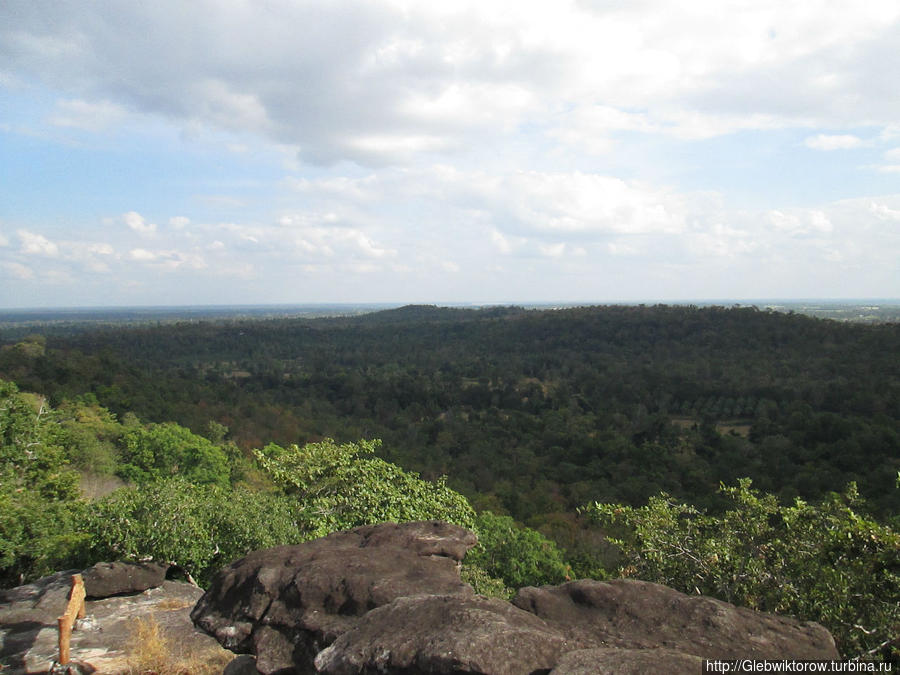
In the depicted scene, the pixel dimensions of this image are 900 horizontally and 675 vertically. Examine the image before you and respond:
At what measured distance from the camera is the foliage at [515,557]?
22.8 m

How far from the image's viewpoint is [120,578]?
38.2ft

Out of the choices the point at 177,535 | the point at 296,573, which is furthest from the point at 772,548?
the point at 177,535

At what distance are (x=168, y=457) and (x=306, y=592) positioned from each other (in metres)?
35.6

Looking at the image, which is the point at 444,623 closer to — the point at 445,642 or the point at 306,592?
the point at 445,642

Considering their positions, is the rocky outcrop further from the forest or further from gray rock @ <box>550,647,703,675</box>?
the forest

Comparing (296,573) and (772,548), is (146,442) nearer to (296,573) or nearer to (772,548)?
(296,573)

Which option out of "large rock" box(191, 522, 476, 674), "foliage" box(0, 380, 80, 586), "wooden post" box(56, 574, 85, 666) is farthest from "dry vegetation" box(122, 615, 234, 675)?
"foliage" box(0, 380, 80, 586)

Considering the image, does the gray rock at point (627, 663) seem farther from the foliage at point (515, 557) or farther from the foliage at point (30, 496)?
the foliage at point (515, 557)

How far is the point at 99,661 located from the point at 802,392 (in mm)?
64589

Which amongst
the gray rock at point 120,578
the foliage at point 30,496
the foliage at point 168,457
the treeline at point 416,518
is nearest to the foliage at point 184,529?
the treeline at point 416,518

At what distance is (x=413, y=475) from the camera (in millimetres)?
17422

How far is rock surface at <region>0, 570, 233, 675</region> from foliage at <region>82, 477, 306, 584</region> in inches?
36.9

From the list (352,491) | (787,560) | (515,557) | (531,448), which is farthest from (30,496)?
(531,448)

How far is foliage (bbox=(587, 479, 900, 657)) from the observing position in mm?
6965
